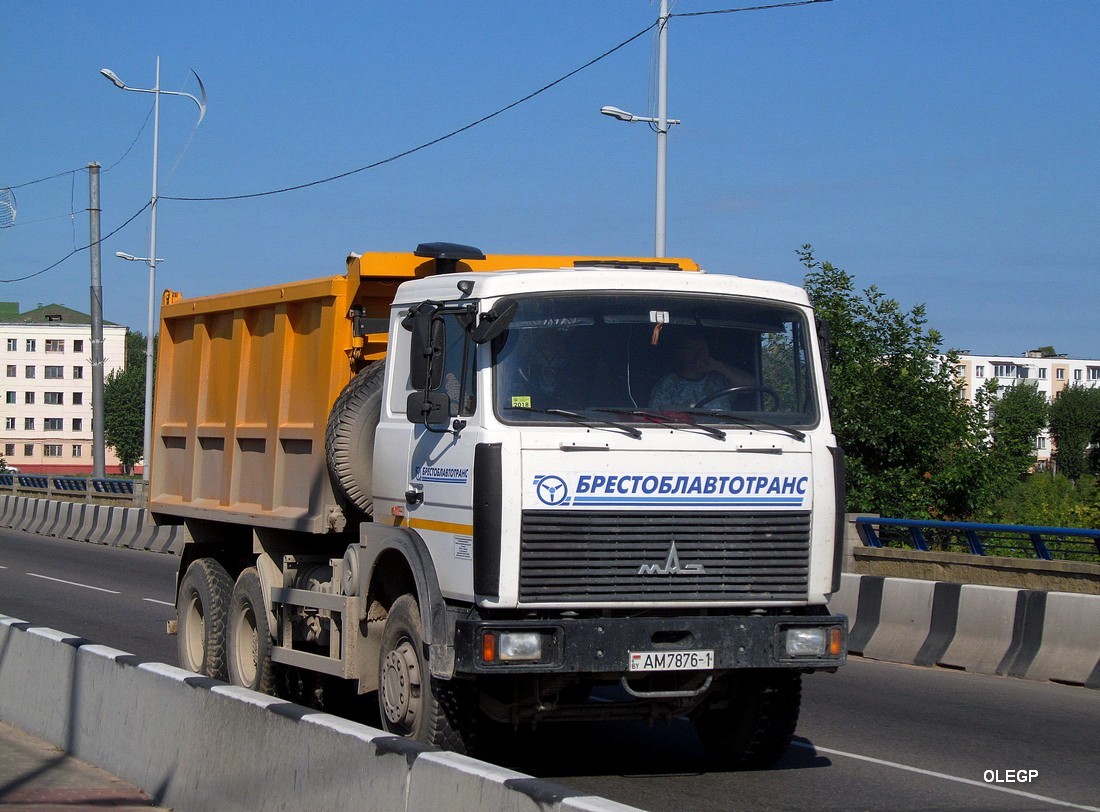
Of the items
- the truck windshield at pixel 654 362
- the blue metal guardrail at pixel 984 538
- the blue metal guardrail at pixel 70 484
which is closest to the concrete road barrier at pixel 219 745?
the truck windshield at pixel 654 362

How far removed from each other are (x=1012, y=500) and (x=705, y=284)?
40.6 metres

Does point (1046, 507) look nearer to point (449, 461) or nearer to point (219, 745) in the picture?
point (449, 461)

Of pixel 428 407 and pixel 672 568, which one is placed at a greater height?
pixel 428 407

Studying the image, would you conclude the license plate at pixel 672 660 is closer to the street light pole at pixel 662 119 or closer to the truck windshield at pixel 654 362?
the truck windshield at pixel 654 362

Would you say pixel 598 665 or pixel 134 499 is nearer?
pixel 598 665

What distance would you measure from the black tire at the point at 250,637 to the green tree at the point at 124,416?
11508cm

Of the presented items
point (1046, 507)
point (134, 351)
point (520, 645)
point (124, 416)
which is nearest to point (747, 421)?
point (520, 645)

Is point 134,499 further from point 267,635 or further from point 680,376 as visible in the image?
point 680,376

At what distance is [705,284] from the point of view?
728 centimetres

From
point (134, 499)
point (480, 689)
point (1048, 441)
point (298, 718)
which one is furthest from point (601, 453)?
point (1048, 441)

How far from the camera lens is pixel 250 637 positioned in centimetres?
994

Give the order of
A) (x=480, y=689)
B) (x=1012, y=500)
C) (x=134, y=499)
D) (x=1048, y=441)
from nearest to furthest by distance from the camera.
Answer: (x=480, y=689)
(x=134, y=499)
(x=1012, y=500)
(x=1048, y=441)

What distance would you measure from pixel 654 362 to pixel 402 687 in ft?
6.83

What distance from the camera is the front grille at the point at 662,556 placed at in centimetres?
657
